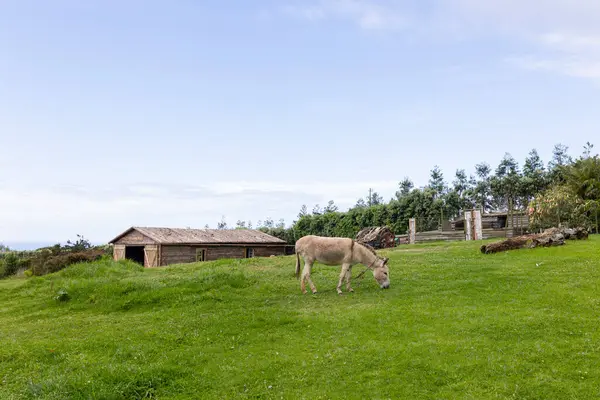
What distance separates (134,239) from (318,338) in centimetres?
3674

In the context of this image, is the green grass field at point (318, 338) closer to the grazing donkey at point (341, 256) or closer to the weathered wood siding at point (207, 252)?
the grazing donkey at point (341, 256)

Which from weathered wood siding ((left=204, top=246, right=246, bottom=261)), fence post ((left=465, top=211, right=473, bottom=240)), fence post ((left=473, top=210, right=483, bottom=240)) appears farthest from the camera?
weathered wood siding ((left=204, top=246, right=246, bottom=261))

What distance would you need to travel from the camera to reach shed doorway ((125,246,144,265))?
45.3 metres

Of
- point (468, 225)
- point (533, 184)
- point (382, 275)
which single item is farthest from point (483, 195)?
point (382, 275)

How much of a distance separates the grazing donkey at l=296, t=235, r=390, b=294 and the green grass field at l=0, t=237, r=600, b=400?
64 centimetres

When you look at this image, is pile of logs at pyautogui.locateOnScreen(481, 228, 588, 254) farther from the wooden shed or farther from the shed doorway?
the shed doorway

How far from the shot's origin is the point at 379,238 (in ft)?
114

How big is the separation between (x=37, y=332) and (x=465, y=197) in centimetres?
5619

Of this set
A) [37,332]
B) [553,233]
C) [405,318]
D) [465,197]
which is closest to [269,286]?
[405,318]

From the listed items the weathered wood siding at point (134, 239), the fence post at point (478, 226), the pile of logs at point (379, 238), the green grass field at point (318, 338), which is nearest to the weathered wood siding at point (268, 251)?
the weathered wood siding at point (134, 239)

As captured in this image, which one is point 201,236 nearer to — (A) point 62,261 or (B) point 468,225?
(A) point 62,261

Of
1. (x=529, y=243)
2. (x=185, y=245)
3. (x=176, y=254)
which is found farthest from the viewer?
(x=185, y=245)

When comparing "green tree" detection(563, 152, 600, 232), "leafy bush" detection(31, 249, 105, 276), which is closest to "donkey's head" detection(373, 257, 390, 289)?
"leafy bush" detection(31, 249, 105, 276)

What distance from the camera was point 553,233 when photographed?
76.7 feet
